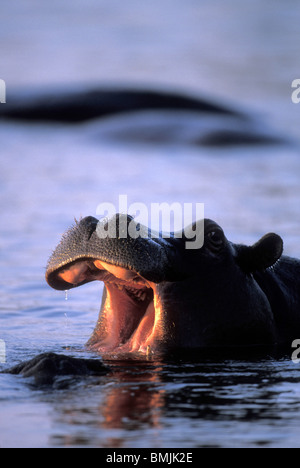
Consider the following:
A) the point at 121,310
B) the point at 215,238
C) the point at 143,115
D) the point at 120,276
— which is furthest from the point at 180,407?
the point at 143,115

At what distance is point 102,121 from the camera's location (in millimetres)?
23031

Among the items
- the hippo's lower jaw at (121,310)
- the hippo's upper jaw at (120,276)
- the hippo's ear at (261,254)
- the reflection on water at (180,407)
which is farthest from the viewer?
the hippo's ear at (261,254)

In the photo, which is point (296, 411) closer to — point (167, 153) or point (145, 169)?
point (145, 169)

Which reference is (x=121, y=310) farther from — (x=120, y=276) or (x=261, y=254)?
(x=261, y=254)

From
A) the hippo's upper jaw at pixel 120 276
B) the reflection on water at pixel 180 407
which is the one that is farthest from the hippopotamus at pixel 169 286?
the reflection on water at pixel 180 407

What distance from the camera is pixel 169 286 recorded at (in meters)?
7.02

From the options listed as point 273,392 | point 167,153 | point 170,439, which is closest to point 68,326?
point 273,392

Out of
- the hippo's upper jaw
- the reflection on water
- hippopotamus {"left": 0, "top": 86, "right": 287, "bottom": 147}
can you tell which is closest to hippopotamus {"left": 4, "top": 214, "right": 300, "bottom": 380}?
the hippo's upper jaw

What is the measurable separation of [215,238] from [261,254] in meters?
0.34

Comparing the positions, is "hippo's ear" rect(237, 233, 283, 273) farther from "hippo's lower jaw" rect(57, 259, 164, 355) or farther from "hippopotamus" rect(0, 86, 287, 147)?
"hippopotamus" rect(0, 86, 287, 147)

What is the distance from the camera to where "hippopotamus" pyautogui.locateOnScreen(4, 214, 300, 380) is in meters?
6.86

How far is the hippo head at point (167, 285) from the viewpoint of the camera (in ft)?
22.5

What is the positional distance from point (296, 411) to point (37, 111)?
61.8ft

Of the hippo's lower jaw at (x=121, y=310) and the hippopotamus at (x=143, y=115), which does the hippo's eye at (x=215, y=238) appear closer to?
the hippo's lower jaw at (x=121, y=310)
